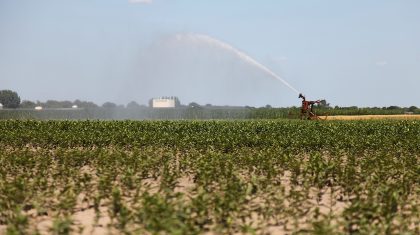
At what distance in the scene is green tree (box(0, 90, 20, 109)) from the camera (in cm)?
13791

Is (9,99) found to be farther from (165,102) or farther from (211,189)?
(211,189)

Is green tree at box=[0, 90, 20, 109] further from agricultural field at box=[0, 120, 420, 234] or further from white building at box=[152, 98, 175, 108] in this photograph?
agricultural field at box=[0, 120, 420, 234]

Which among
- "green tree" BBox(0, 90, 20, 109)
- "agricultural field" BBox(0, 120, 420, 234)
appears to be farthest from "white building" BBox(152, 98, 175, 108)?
"agricultural field" BBox(0, 120, 420, 234)

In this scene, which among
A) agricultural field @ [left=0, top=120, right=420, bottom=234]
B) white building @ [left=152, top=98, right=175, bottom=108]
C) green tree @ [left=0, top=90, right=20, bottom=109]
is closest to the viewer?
agricultural field @ [left=0, top=120, right=420, bottom=234]

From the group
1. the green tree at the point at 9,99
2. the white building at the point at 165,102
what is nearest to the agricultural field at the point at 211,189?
the white building at the point at 165,102

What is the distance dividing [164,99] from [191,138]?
305 feet

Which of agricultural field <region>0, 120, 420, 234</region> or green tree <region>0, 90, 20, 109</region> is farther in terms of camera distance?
green tree <region>0, 90, 20, 109</region>

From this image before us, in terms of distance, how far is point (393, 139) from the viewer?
1919 cm

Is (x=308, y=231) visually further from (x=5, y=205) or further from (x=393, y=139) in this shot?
(x=393, y=139)

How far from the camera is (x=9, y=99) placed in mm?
138875

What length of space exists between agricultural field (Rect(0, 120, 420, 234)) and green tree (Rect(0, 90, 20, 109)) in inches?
4934

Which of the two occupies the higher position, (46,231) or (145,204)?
(145,204)

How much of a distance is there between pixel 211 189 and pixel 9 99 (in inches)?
5496

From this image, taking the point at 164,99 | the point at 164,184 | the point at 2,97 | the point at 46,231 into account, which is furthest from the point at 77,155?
the point at 2,97
